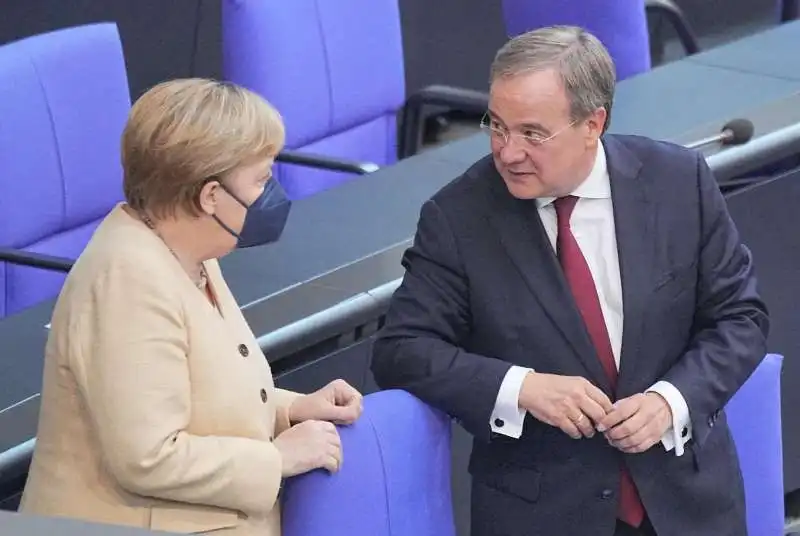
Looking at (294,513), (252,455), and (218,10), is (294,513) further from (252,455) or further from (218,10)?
(218,10)

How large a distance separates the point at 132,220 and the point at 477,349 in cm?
57

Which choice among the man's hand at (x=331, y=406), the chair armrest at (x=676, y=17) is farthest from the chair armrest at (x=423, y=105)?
the man's hand at (x=331, y=406)

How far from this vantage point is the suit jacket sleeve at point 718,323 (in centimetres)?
207

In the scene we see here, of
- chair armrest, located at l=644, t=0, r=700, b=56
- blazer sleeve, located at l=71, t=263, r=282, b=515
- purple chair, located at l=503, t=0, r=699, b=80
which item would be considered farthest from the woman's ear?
chair armrest, located at l=644, t=0, r=700, b=56

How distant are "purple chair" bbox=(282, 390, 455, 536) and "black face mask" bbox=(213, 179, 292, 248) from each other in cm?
25

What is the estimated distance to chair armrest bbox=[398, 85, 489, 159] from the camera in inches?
148

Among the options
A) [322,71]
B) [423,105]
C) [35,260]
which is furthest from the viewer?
[423,105]

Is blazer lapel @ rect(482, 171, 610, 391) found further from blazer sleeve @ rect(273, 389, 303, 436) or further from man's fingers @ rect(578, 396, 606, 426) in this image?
blazer sleeve @ rect(273, 389, 303, 436)

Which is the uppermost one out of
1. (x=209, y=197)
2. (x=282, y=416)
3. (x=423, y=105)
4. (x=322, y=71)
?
(x=209, y=197)

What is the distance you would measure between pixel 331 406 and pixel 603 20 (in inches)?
91.2

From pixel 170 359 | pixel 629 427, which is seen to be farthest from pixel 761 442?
pixel 170 359

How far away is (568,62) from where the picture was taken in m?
2.05

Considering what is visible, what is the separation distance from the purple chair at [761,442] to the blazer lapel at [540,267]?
268 mm

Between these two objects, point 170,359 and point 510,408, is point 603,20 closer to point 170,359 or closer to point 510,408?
point 510,408
